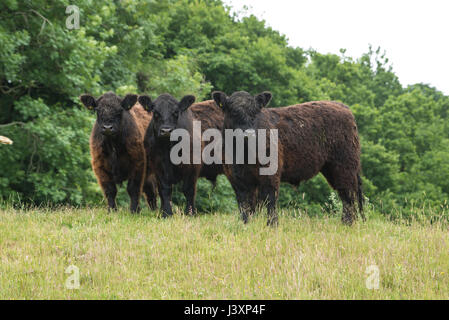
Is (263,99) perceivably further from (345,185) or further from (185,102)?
(345,185)

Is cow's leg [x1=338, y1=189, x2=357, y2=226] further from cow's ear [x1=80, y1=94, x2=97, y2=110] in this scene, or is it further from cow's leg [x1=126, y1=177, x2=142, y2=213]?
cow's ear [x1=80, y1=94, x2=97, y2=110]

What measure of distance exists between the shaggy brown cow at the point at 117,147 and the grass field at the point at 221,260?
167cm

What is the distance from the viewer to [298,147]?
8703 mm

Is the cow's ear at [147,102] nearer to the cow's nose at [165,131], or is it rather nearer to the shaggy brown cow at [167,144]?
the shaggy brown cow at [167,144]

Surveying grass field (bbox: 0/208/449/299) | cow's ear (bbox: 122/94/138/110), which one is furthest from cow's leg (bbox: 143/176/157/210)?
grass field (bbox: 0/208/449/299)

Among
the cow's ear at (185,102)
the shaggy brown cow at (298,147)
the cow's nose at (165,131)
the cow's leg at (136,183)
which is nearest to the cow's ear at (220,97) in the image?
the shaggy brown cow at (298,147)

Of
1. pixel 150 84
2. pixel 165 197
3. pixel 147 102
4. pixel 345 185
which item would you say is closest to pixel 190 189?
pixel 165 197

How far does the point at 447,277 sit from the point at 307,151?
150 inches

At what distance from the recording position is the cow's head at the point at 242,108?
8125mm

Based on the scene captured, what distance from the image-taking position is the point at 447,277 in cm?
538

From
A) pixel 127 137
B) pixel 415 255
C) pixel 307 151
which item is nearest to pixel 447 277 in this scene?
pixel 415 255

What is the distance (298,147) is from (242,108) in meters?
1.33
